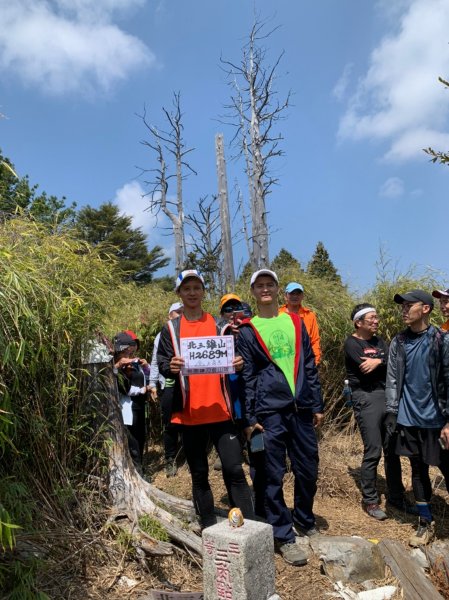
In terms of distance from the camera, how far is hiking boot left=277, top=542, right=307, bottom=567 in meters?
3.24

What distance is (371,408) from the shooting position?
4.34 meters

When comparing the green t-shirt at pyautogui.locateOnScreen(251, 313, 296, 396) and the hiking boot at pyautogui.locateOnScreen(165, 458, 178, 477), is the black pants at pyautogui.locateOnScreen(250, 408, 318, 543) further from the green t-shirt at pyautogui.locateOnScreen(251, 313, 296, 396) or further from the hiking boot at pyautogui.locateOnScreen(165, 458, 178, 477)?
the hiking boot at pyautogui.locateOnScreen(165, 458, 178, 477)

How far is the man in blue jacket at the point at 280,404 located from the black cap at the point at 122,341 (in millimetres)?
1875

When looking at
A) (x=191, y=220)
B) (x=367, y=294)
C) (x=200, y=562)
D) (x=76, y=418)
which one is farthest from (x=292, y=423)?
(x=191, y=220)

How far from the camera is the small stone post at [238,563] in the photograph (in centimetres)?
248

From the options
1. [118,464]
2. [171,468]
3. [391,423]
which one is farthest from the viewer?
[171,468]

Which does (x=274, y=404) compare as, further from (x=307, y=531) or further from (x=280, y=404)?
(x=307, y=531)

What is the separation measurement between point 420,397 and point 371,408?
28.0 inches

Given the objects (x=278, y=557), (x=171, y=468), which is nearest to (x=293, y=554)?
(x=278, y=557)

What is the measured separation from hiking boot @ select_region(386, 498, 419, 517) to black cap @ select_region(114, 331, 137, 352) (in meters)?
2.97

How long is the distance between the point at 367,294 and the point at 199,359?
423 centimetres

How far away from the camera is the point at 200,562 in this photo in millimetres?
3180

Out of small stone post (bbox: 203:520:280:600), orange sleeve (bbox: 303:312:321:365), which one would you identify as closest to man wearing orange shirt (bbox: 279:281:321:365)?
orange sleeve (bbox: 303:312:321:365)

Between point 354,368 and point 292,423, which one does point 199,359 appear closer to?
point 292,423
